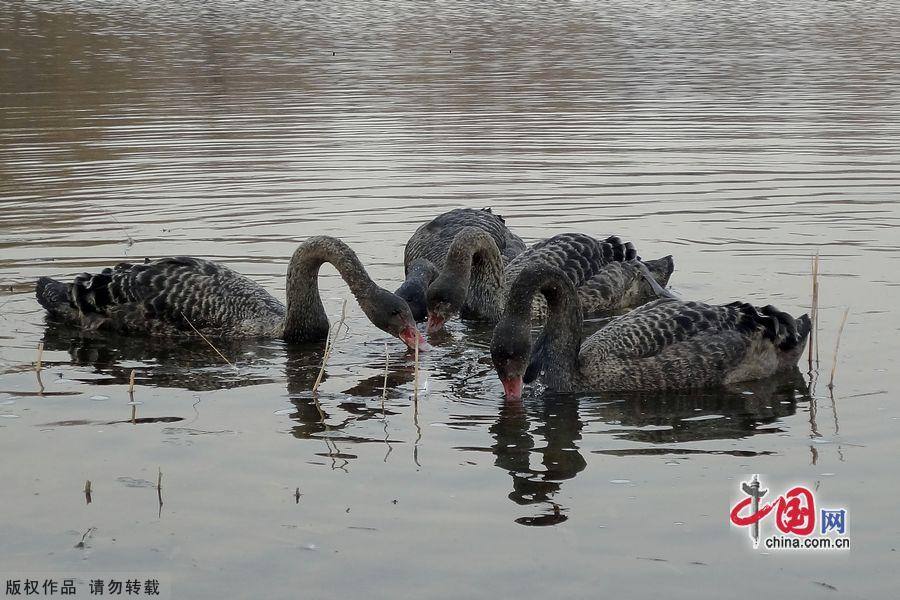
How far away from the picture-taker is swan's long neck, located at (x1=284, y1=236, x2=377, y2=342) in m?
9.59

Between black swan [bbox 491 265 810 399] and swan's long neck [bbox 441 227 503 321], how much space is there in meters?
1.92

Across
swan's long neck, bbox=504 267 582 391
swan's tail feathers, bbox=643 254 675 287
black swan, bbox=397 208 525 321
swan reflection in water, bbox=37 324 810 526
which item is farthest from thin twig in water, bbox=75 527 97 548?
swan's tail feathers, bbox=643 254 675 287

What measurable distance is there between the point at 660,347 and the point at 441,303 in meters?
2.04

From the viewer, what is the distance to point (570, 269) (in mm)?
10617

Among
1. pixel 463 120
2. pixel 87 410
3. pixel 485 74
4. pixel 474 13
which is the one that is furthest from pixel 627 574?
pixel 474 13

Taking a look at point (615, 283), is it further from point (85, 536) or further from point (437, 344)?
point (85, 536)

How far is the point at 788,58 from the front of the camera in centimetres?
2598

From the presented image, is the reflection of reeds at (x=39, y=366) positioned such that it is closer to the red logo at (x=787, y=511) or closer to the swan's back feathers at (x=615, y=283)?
the swan's back feathers at (x=615, y=283)

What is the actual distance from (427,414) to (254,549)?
2.10 metres

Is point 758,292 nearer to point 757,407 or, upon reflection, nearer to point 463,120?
point 757,407

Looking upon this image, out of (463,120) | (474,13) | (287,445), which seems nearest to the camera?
(287,445)

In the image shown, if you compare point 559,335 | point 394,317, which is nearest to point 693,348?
point 559,335

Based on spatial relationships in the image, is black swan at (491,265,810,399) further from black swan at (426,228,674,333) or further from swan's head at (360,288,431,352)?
black swan at (426,228,674,333)

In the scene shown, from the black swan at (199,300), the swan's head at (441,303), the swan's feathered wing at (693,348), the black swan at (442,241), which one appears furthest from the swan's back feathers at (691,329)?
the black swan at (442,241)
